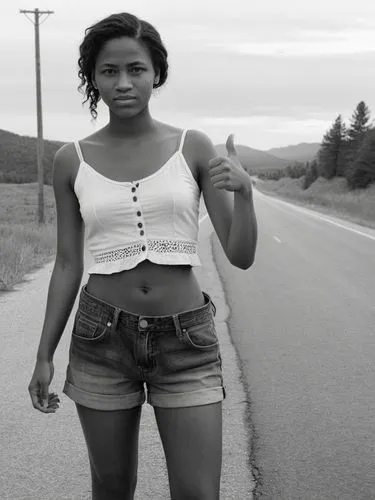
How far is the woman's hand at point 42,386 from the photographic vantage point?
259cm

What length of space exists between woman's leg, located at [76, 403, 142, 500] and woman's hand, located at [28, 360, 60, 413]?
0.71 ft

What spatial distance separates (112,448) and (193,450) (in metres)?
0.27

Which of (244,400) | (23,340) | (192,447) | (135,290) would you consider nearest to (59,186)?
(135,290)

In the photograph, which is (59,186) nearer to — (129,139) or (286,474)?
(129,139)

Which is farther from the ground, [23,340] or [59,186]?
[59,186]

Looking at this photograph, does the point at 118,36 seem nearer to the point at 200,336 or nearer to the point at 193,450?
the point at 200,336

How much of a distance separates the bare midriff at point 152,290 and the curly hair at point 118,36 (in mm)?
615

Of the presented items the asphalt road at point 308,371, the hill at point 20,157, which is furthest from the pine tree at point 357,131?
the asphalt road at point 308,371

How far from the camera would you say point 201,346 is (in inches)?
91.4

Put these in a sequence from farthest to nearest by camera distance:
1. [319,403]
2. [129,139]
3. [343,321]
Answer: [343,321], [319,403], [129,139]

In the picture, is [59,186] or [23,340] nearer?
[59,186]

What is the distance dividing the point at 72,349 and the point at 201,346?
0.41 meters

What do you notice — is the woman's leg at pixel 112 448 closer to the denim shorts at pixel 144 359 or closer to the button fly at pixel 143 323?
the denim shorts at pixel 144 359

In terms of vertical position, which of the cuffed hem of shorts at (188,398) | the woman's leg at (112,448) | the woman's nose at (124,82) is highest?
the woman's nose at (124,82)
